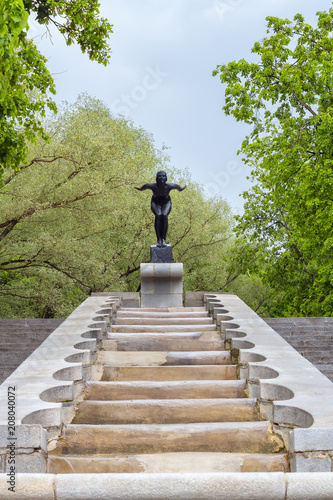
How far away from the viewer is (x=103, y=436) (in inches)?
171

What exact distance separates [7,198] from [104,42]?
6300mm

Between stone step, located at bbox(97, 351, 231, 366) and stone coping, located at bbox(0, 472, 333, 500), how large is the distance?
344 centimetres

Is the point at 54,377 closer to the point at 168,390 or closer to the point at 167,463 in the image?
the point at 168,390

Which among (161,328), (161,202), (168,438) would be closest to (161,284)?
(161,202)

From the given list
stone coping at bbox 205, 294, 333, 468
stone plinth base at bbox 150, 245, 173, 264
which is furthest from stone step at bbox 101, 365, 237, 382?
stone plinth base at bbox 150, 245, 173, 264

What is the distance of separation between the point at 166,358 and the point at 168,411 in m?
1.72

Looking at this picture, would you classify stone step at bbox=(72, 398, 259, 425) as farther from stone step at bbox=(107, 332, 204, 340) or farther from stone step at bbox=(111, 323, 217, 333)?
stone step at bbox=(111, 323, 217, 333)

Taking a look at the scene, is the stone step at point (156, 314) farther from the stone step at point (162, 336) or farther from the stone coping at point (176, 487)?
the stone coping at point (176, 487)

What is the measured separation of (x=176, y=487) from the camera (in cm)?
296

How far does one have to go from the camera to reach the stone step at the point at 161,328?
8.05m

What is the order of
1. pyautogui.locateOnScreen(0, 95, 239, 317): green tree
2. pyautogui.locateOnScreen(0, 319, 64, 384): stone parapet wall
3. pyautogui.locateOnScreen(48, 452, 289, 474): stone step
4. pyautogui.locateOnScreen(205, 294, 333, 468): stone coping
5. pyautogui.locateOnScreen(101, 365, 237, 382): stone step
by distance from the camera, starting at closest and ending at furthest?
1. pyautogui.locateOnScreen(205, 294, 333, 468): stone coping
2. pyautogui.locateOnScreen(48, 452, 289, 474): stone step
3. pyautogui.locateOnScreen(101, 365, 237, 382): stone step
4. pyautogui.locateOnScreen(0, 319, 64, 384): stone parapet wall
5. pyautogui.locateOnScreen(0, 95, 239, 317): green tree

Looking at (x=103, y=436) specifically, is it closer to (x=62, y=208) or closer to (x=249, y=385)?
(x=249, y=385)

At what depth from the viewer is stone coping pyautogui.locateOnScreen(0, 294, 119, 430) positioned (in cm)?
419

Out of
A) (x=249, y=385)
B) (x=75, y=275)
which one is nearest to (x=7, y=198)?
(x=75, y=275)
